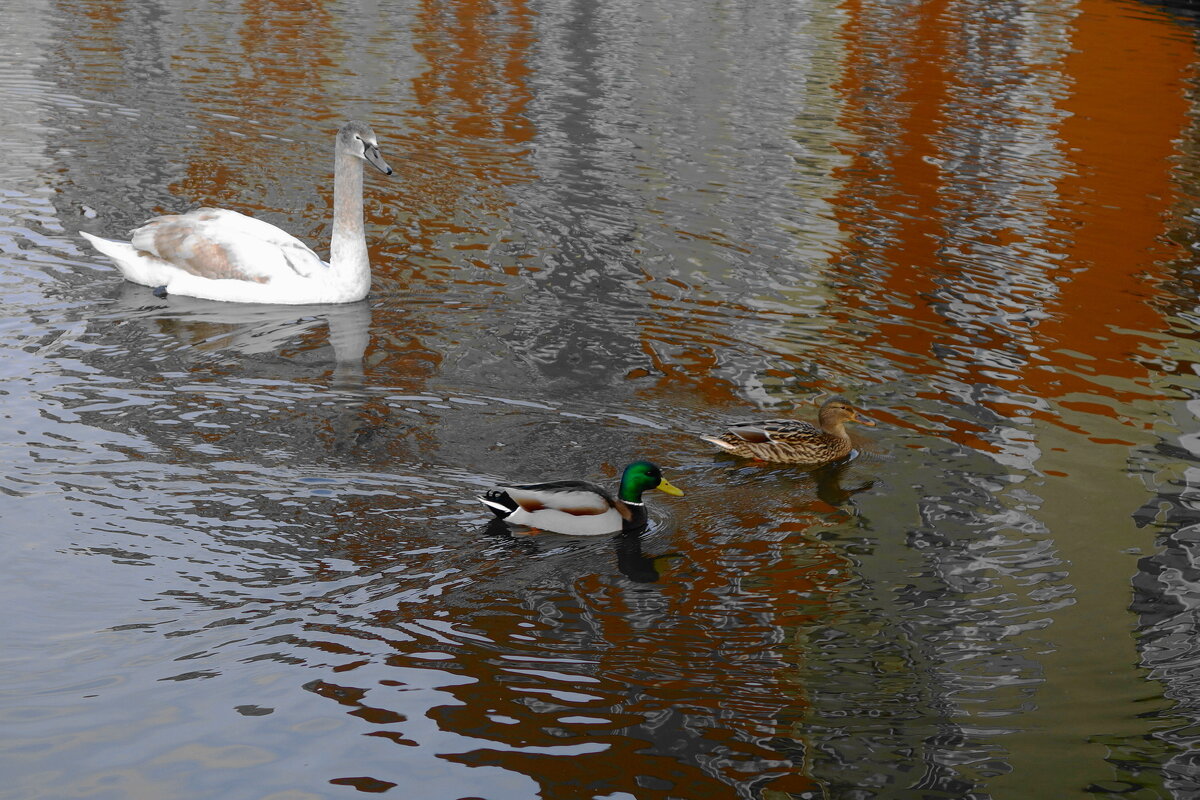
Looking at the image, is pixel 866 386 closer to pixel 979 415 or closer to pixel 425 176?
pixel 979 415

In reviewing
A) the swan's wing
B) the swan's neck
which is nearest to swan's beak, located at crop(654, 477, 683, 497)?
the swan's neck

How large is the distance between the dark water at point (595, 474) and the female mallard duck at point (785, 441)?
0.14 meters

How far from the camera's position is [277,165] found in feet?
49.1

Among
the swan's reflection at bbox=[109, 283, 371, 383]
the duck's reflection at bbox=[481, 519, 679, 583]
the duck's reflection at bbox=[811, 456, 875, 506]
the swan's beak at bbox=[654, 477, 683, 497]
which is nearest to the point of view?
the duck's reflection at bbox=[481, 519, 679, 583]

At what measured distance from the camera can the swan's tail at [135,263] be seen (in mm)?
10695

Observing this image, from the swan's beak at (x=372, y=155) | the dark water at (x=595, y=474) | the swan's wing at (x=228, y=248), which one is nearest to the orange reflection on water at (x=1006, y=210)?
the dark water at (x=595, y=474)

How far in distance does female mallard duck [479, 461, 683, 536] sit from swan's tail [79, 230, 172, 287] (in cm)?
475

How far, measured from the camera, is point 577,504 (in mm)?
7031

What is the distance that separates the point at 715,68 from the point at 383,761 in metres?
20.6

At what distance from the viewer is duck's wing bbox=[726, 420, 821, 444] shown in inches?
319

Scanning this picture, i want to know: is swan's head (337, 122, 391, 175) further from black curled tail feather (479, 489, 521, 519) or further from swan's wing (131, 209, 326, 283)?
black curled tail feather (479, 489, 521, 519)

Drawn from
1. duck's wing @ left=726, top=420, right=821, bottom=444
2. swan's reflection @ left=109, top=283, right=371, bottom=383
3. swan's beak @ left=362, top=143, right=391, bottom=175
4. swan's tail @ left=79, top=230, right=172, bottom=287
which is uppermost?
swan's beak @ left=362, top=143, right=391, bottom=175

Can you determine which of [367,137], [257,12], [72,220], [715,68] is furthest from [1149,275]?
[257,12]

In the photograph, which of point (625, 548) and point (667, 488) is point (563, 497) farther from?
point (667, 488)
